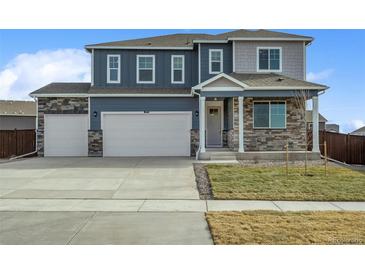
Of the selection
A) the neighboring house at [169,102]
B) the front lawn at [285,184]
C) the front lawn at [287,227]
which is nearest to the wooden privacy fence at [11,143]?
the neighboring house at [169,102]

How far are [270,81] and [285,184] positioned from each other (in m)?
7.93

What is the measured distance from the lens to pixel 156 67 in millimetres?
19516

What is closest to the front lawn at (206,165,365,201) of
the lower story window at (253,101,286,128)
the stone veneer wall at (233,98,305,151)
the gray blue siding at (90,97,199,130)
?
the stone veneer wall at (233,98,305,151)

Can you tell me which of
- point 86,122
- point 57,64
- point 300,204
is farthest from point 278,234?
point 57,64

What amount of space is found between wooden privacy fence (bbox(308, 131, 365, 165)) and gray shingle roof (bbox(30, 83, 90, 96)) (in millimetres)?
13074

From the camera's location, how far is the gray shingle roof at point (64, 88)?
19.0 m

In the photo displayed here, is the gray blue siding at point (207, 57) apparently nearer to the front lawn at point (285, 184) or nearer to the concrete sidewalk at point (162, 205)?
the front lawn at point (285, 184)

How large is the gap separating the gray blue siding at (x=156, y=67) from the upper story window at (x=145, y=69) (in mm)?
167

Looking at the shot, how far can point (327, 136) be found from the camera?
1889 cm

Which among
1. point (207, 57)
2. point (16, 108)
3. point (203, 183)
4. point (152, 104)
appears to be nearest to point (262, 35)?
point (207, 57)

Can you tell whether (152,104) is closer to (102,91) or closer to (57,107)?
(102,91)

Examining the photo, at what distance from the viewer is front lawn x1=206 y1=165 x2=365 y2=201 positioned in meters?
9.01

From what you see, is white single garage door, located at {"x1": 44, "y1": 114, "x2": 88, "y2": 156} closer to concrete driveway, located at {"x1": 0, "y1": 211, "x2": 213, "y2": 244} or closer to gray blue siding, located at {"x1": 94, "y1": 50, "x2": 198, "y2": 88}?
gray blue siding, located at {"x1": 94, "y1": 50, "x2": 198, "y2": 88}

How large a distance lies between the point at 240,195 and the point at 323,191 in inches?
90.9
